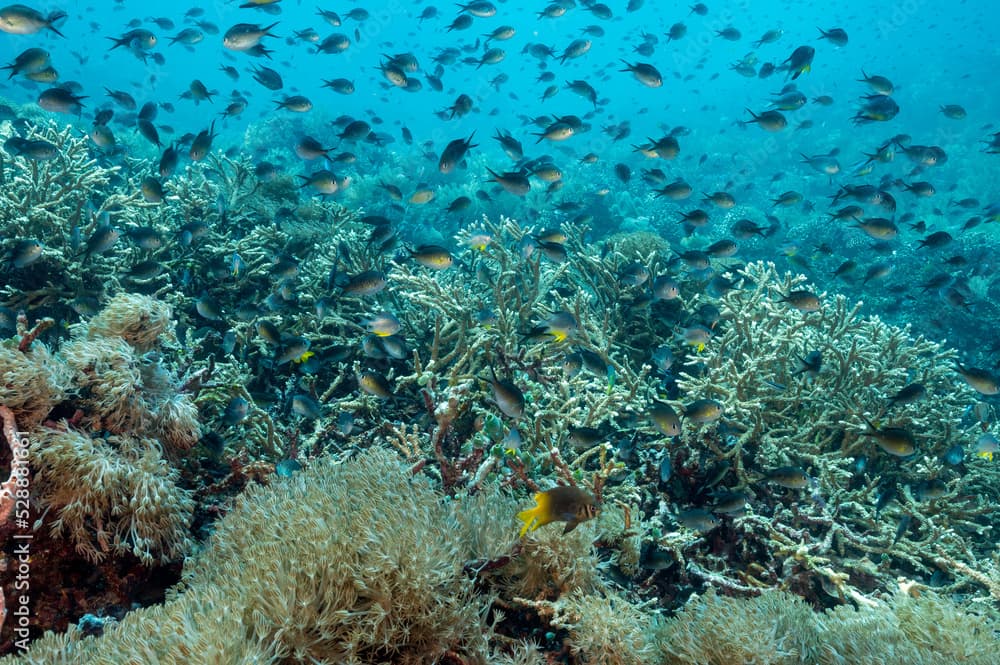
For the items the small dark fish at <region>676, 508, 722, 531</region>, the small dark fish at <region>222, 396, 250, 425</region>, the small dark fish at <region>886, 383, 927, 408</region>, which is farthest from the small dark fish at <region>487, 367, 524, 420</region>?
the small dark fish at <region>886, 383, 927, 408</region>

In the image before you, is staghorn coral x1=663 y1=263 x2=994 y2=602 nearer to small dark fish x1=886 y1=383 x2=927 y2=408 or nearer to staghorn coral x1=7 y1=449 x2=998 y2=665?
small dark fish x1=886 y1=383 x2=927 y2=408

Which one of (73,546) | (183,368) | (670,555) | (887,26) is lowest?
(887,26)

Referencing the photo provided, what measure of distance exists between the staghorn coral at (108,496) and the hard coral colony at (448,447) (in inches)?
0.6

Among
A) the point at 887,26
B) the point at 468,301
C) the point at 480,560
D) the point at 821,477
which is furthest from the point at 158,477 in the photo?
the point at 887,26

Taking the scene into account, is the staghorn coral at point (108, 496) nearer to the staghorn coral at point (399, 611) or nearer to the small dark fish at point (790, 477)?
the staghorn coral at point (399, 611)

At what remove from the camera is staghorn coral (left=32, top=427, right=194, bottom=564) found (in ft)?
8.10

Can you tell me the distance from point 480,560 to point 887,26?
80789 mm

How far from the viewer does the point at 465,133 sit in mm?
45969

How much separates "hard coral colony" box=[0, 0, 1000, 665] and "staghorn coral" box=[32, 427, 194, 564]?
16 mm

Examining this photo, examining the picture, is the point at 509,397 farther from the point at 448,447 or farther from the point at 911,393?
the point at 911,393

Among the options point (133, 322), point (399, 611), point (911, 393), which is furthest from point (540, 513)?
point (911, 393)

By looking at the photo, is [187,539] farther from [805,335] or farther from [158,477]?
[805,335]

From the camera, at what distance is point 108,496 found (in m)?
2.55

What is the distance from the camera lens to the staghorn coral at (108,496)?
2.47m
